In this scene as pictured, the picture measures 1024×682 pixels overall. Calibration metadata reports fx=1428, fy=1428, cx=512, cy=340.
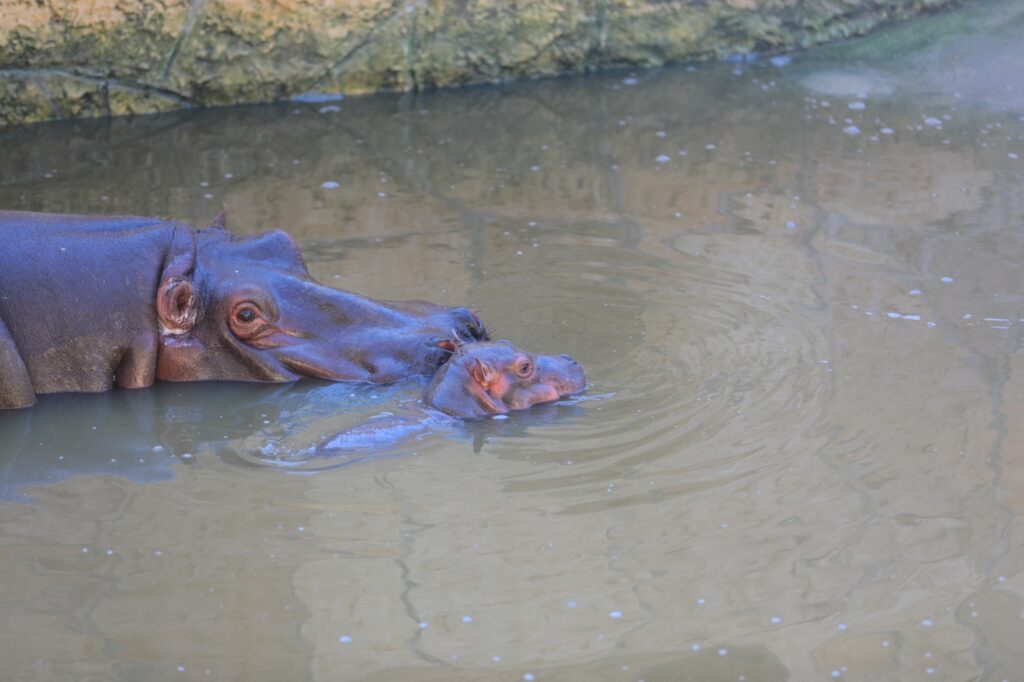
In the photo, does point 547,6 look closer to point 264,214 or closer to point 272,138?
point 272,138

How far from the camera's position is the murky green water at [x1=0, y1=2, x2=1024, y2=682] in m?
3.11

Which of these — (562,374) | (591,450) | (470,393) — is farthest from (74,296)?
(591,450)

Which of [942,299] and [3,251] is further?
[942,299]

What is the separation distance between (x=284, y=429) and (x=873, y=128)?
4.24 meters

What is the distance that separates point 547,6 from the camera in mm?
7984

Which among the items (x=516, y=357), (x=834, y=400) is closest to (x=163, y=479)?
(x=516, y=357)

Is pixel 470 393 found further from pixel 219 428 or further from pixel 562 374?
pixel 219 428

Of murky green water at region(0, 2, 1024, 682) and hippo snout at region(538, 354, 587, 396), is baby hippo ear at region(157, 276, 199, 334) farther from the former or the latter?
hippo snout at region(538, 354, 587, 396)

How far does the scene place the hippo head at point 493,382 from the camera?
4105 millimetres

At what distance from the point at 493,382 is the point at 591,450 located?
0.39 meters

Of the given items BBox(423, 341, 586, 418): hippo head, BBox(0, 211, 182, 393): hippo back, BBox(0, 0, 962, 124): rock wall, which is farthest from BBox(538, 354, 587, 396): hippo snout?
BBox(0, 0, 962, 124): rock wall

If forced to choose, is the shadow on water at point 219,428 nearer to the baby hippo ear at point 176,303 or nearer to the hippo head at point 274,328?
the hippo head at point 274,328

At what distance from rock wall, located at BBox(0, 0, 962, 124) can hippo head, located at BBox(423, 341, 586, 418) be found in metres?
3.85

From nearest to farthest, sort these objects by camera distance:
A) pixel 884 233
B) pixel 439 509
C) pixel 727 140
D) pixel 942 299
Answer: pixel 439 509
pixel 942 299
pixel 884 233
pixel 727 140
